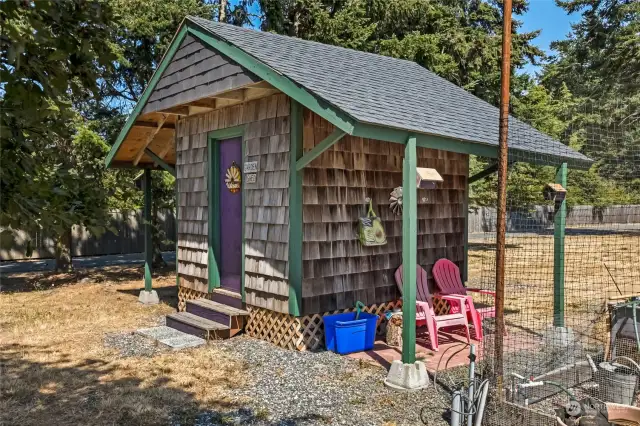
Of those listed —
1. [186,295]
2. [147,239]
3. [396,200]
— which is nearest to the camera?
[396,200]

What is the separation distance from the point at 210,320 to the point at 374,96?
350 cm

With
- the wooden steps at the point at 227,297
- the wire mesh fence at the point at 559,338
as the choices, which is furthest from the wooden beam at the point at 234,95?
the wire mesh fence at the point at 559,338

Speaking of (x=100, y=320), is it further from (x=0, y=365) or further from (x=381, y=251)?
(x=381, y=251)

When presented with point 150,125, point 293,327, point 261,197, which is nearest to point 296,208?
point 261,197

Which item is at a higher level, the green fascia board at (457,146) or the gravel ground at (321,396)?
the green fascia board at (457,146)

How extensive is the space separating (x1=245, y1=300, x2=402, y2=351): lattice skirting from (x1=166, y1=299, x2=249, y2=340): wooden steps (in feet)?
0.66

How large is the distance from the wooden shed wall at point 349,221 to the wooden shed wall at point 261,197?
0.29 metres

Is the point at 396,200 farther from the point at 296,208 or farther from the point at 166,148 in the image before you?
the point at 166,148

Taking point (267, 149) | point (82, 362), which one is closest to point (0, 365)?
point (82, 362)

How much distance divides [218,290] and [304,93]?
3414 mm

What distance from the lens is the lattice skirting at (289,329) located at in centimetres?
584

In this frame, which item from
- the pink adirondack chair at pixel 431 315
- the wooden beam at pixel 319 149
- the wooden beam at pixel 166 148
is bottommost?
the pink adirondack chair at pixel 431 315

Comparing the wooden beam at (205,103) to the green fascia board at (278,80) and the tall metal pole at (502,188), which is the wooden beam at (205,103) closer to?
the green fascia board at (278,80)

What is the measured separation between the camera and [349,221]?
6.26 meters
